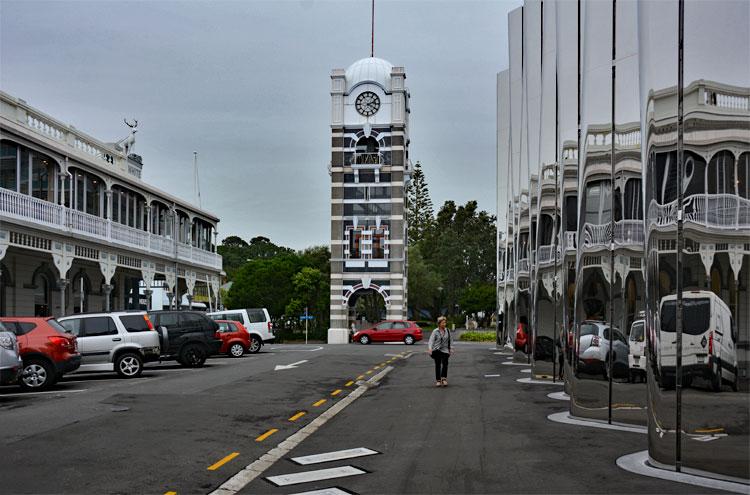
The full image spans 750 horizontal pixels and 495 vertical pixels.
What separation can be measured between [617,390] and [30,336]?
41.2 ft

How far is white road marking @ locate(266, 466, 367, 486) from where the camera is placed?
888 cm

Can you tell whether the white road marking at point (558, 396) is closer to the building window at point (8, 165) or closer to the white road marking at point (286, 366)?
the white road marking at point (286, 366)

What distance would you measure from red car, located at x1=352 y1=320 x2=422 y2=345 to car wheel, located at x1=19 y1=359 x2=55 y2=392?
3448 centimetres

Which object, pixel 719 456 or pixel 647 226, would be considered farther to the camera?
pixel 647 226

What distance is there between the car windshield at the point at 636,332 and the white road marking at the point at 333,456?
398 cm

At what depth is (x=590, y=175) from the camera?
13062 mm

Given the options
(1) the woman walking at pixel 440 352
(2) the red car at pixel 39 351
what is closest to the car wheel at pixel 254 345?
(2) the red car at pixel 39 351

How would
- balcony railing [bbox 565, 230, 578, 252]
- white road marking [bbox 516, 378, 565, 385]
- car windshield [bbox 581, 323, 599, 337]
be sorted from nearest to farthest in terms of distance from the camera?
1. car windshield [bbox 581, 323, 599, 337]
2. balcony railing [bbox 565, 230, 578, 252]
3. white road marking [bbox 516, 378, 565, 385]

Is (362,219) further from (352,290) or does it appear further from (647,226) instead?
(647,226)

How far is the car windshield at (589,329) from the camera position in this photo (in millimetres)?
12820

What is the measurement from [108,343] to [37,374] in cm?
375

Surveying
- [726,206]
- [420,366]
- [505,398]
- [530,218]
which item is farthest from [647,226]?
[420,366]

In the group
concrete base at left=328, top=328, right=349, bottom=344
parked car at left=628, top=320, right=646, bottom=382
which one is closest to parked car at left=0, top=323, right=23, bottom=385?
parked car at left=628, top=320, right=646, bottom=382

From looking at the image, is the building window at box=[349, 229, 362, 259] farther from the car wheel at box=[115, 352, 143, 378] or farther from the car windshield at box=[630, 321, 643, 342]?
the car windshield at box=[630, 321, 643, 342]
